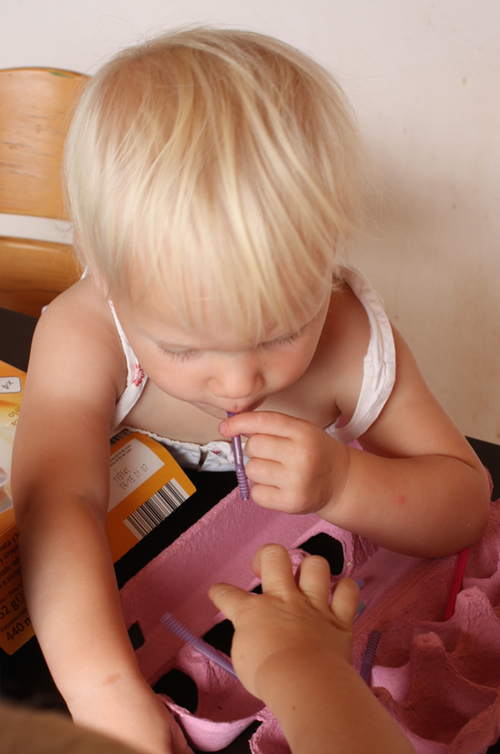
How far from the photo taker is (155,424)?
754 millimetres

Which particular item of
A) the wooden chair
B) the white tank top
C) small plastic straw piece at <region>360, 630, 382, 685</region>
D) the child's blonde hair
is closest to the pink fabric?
small plastic straw piece at <region>360, 630, 382, 685</region>

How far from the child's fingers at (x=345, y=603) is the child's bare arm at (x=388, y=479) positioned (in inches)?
4.6

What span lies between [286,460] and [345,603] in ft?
0.49

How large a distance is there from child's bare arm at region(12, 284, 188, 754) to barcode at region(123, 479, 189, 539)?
1.5 inches

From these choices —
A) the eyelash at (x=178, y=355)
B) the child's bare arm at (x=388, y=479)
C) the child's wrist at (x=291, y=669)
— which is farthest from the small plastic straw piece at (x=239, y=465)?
the child's wrist at (x=291, y=669)

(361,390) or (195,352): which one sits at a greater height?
(195,352)

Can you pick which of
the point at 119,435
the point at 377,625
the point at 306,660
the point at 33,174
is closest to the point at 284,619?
the point at 306,660

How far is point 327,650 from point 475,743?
123 millimetres

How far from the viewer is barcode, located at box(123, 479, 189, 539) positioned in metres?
0.62

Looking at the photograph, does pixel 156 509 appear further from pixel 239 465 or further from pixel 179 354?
pixel 179 354

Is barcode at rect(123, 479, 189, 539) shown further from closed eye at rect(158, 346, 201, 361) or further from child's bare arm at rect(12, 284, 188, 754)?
closed eye at rect(158, 346, 201, 361)

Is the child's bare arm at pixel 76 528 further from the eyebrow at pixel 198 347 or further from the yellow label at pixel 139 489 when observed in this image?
the eyebrow at pixel 198 347

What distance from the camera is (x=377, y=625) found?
53 centimetres

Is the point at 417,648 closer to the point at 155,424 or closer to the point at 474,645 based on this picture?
the point at 474,645
